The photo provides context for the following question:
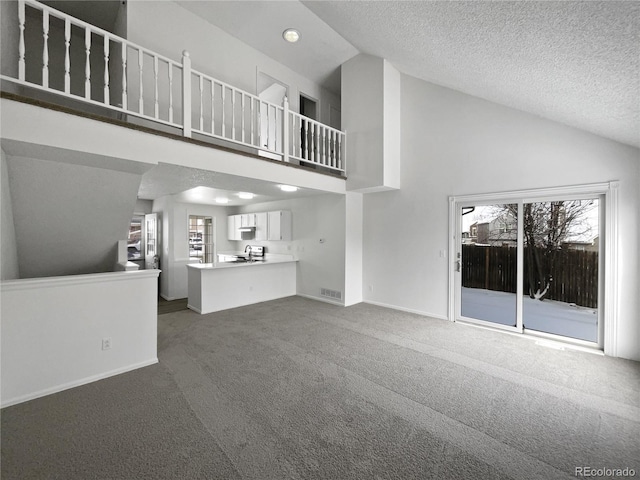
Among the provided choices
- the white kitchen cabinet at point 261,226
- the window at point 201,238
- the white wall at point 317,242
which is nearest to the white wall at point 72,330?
the white wall at point 317,242

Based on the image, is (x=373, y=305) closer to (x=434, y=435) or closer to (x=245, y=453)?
(x=434, y=435)

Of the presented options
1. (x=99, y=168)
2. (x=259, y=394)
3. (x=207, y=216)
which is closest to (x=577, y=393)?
(x=259, y=394)

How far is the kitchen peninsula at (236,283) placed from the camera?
4984 millimetres

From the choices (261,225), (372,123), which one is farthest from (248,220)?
(372,123)

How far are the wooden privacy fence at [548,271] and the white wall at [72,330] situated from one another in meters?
4.64

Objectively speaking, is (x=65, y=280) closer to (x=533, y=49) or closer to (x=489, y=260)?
(x=533, y=49)

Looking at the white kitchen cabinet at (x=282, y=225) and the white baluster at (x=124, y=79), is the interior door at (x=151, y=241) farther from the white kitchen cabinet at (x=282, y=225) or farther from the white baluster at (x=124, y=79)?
the white baluster at (x=124, y=79)

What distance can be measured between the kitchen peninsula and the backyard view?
3643 mm

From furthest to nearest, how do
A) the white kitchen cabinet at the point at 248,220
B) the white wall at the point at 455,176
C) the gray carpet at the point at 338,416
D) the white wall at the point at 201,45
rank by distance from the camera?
the white kitchen cabinet at the point at 248,220 < the white wall at the point at 201,45 < the white wall at the point at 455,176 < the gray carpet at the point at 338,416

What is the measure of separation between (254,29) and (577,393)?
662 centimetres

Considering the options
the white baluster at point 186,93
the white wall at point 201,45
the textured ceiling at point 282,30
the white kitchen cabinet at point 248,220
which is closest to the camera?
the white baluster at point 186,93

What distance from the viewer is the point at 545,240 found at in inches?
153

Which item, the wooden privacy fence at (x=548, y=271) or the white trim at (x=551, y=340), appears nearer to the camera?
the white trim at (x=551, y=340)

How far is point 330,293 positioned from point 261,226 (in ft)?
8.40
